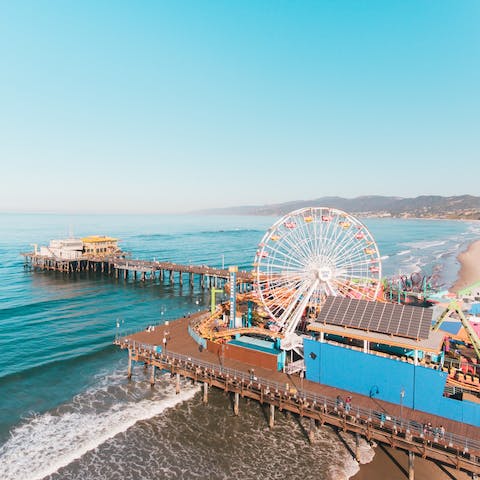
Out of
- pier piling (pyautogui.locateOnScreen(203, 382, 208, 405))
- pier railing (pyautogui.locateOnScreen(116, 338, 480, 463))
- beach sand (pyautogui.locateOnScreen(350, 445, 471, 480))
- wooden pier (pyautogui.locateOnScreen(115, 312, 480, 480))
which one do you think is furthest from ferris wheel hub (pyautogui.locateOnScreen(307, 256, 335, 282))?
beach sand (pyautogui.locateOnScreen(350, 445, 471, 480))

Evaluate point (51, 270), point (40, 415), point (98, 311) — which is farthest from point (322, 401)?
point (51, 270)

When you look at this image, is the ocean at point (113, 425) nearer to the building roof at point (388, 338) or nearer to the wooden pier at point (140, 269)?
the building roof at point (388, 338)

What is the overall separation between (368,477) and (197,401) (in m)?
17.0

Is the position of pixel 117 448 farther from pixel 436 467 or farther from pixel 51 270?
pixel 51 270

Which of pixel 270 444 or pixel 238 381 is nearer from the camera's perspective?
pixel 270 444

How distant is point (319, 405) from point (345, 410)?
2081mm

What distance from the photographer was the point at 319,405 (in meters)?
29.4

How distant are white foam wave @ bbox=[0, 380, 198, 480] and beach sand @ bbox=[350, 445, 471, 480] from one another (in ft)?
58.9

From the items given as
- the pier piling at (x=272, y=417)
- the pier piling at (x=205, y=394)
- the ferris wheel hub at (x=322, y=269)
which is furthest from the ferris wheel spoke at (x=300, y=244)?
the pier piling at (x=205, y=394)

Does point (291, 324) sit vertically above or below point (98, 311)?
above

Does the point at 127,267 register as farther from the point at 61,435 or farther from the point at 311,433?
the point at 311,433

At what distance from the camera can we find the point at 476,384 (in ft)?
96.6

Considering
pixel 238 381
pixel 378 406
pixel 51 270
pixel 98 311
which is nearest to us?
pixel 378 406

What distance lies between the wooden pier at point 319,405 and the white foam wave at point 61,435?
179 inches
